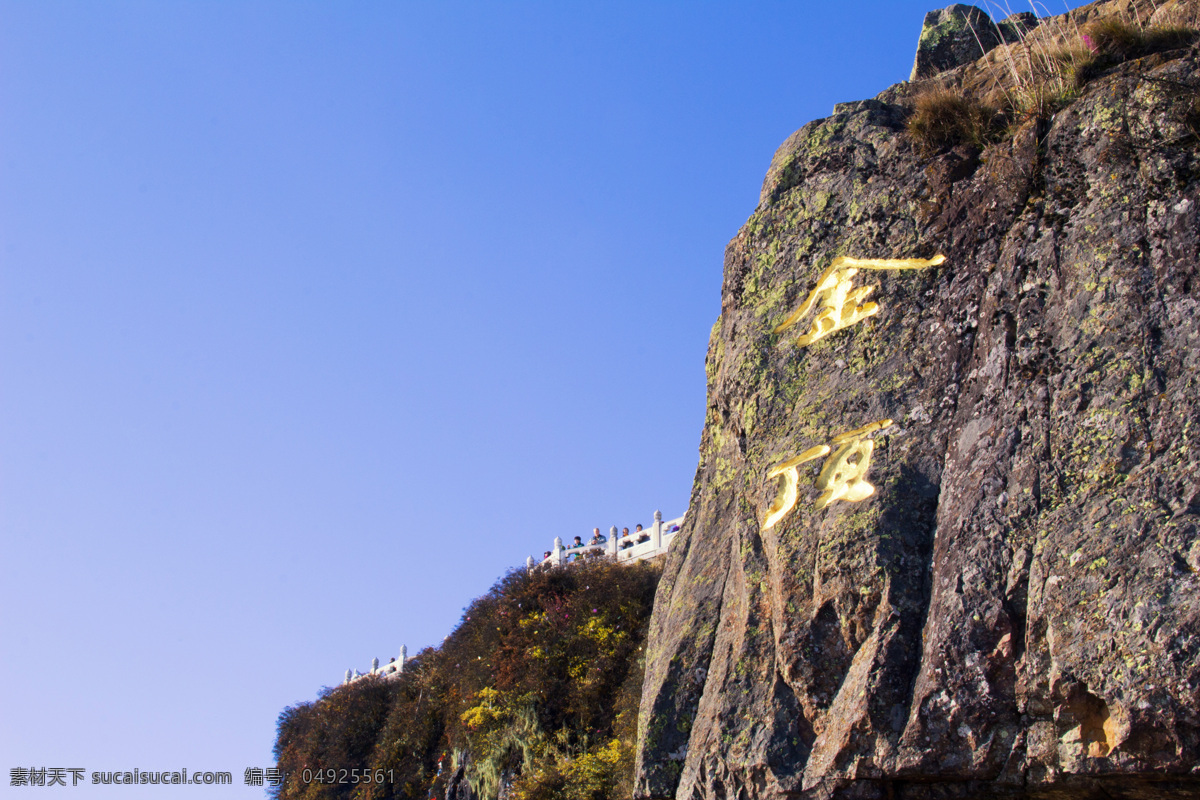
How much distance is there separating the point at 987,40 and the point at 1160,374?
5.37m

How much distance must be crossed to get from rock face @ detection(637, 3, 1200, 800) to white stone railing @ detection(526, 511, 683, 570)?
8.53 metres

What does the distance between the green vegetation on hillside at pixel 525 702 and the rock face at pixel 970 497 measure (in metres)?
4.21

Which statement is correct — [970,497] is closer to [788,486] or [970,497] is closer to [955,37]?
[788,486]

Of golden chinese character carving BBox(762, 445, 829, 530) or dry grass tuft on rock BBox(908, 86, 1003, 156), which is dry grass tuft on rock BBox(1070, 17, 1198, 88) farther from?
golden chinese character carving BBox(762, 445, 829, 530)

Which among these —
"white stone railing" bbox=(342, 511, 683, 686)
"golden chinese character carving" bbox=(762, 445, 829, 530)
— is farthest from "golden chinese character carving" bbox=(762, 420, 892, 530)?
"white stone railing" bbox=(342, 511, 683, 686)

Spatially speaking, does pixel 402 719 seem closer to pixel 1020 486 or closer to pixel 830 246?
pixel 830 246

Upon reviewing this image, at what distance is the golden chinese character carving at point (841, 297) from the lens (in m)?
6.92

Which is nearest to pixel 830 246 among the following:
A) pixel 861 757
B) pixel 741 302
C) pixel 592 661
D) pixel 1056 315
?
pixel 741 302

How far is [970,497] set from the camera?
563 cm

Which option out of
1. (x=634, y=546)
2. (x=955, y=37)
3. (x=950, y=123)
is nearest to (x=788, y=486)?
(x=950, y=123)

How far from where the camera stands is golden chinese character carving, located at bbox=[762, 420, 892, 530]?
6270mm

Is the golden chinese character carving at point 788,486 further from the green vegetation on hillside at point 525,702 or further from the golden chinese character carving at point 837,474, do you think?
the green vegetation on hillside at point 525,702

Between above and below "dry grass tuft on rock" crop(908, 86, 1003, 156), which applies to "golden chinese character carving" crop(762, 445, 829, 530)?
below

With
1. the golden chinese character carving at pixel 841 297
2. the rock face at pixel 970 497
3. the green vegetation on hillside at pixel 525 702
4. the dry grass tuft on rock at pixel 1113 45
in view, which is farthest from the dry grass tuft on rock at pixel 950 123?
the green vegetation on hillside at pixel 525 702
